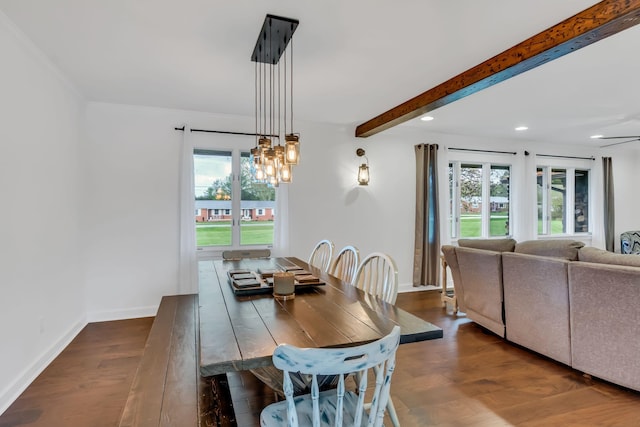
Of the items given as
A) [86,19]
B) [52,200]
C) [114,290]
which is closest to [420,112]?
[86,19]

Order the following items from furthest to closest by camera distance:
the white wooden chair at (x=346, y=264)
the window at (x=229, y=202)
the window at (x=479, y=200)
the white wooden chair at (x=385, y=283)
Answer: the window at (x=479, y=200) < the window at (x=229, y=202) < the white wooden chair at (x=346, y=264) < the white wooden chair at (x=385, y=283)

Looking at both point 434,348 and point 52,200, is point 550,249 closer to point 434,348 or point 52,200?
point 434,348

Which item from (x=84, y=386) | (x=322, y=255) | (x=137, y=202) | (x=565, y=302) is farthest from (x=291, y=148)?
(x=137, y=202)

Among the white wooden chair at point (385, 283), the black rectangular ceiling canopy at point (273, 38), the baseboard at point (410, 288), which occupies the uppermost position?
the black rectangular ceiling canopy at point (273, 38)

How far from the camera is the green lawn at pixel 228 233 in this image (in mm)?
4242

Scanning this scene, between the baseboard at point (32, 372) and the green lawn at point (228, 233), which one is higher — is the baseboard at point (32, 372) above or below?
below

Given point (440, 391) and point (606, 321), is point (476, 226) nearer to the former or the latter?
point (606, 321)

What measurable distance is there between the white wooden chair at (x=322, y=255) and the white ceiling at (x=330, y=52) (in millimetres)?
1556

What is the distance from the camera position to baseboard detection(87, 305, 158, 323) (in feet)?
12.5

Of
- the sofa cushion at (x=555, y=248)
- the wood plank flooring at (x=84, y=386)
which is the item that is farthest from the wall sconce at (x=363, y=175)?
the wood plank flooring at (x=84, y=386)

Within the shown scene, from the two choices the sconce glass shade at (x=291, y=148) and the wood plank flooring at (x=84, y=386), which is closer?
the wood plank flooring at (x=84, y=386)

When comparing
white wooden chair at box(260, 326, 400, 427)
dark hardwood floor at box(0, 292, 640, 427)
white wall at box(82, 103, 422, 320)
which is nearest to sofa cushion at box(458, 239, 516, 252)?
dark hardwood floor at box(0, 292, 640, 427)

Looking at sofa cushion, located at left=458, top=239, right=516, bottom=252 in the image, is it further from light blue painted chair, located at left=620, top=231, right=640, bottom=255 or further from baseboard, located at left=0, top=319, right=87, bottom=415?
baseboard, located at left=0, top=319, right=87, bottom=415

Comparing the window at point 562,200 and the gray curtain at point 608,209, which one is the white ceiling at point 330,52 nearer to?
the window at point 562,200
